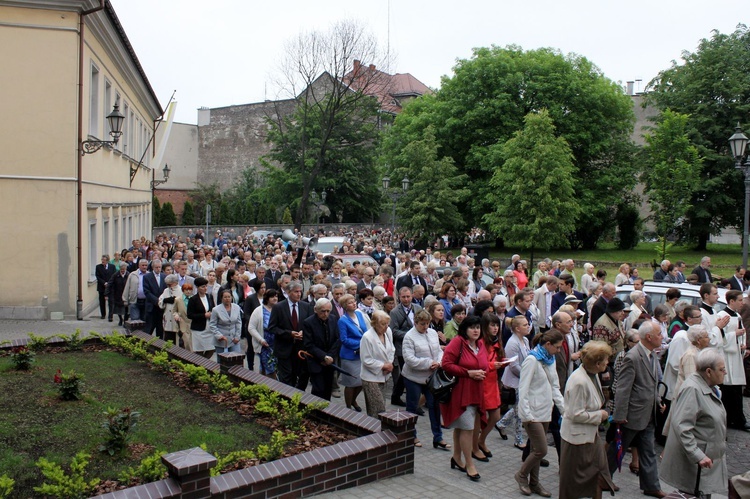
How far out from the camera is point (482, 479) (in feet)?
24.0

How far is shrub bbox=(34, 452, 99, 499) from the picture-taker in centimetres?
550

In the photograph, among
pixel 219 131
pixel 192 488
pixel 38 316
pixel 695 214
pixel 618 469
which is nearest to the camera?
pixel 192 488

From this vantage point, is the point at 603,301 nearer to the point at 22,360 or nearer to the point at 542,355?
the point at 542,355

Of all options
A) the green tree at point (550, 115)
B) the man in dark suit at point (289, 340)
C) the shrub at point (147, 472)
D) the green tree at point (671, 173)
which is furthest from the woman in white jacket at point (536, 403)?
the green tree at point (550, 115)

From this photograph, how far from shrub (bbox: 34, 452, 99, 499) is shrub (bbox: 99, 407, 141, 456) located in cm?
75

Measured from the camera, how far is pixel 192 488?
5.52 m

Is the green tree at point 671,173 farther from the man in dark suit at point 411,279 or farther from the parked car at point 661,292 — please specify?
the man in dark suit at point 411,279

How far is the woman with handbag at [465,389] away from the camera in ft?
24.0

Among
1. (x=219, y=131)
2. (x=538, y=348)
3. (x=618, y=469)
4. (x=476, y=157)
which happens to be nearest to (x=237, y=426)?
(x=538, y=348)

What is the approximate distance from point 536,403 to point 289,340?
403 centimetres

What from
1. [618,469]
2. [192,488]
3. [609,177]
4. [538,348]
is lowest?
[618,469]

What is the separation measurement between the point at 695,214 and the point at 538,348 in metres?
38.1

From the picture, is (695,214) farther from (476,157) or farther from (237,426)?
(237,426)

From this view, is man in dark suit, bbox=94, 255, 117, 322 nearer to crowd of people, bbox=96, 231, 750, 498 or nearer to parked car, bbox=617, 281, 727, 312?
crowd of people, bbox=96, 231, 750, 498
